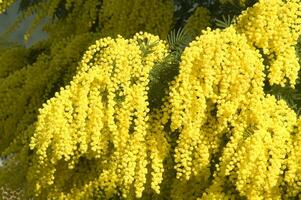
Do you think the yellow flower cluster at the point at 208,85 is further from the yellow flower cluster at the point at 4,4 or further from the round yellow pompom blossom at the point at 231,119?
the yellow flower cluster at the point at 4,4

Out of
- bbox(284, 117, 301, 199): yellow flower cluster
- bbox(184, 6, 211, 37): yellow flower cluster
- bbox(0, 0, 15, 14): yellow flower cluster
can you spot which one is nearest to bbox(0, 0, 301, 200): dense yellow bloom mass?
bbox(284, 117, 301, 199): yellow flower cluster

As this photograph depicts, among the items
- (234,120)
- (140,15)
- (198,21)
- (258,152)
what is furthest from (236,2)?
(258,152)

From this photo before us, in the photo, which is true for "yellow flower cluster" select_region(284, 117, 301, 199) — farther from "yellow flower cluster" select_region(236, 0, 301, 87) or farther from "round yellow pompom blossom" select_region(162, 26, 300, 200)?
"yellow flower cluster" select_region(236, 0, 301, 87)

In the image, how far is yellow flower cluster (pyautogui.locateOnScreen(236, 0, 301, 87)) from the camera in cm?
368

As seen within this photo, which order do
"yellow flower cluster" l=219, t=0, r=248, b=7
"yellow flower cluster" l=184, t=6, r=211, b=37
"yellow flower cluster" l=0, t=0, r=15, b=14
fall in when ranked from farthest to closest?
1. "yellow flower cluster" l=0, t=0, r=15, b=14
2. "yellow flower cluster" l=184, t=6, r=211, b=37
3. "yellow flower cluster" l=219, t=0, r=248, b=7

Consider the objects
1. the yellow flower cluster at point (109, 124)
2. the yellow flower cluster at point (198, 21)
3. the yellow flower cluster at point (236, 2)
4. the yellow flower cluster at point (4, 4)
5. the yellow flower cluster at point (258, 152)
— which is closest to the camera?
the yellow flower cluster at point (258, 152)

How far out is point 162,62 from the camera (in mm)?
3957

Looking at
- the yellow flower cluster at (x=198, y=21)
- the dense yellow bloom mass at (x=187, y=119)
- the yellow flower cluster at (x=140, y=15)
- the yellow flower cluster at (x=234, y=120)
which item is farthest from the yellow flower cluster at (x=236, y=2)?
the yellow flower cluster at (x=234, y=120)

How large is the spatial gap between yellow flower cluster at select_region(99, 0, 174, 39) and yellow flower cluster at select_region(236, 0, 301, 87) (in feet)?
3.13

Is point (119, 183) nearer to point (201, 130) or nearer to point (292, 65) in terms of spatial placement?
point (201, 130)

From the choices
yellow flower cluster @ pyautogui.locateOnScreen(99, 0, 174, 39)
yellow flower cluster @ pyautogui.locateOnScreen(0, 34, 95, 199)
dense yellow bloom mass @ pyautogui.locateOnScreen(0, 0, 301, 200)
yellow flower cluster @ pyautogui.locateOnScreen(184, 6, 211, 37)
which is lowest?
dense yellow bloom mass @ pyautogui.locateOnScreen(0, 0, 301, 200)

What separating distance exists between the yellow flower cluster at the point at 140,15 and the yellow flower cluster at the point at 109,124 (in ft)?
2.08

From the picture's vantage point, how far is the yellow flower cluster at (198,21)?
450cm

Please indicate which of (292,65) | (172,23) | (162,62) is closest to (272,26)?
(292,65)
